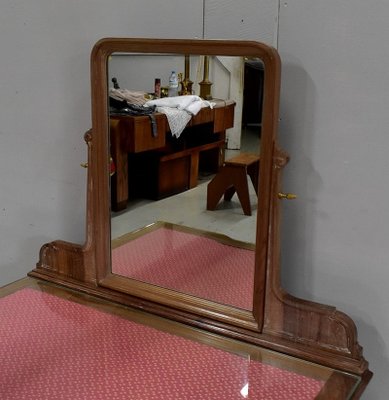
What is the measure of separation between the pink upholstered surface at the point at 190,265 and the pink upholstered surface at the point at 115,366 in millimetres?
99

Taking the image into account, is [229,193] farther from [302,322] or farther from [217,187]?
[302,322]

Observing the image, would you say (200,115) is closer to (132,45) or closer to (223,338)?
(132,45)

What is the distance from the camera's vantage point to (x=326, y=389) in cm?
84

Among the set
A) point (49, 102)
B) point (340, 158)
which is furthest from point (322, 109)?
point (49, 102)

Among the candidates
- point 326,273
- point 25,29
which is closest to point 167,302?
point 326,273

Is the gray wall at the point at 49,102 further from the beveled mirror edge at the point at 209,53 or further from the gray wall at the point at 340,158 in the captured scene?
the gray wall at the point at 340,158

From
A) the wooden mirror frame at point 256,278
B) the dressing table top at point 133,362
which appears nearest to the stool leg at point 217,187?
the wooden mirror frame at point 256,278

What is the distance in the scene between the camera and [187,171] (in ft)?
3.43

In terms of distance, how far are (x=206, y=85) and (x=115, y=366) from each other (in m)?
0.49

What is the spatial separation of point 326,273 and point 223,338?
21cm

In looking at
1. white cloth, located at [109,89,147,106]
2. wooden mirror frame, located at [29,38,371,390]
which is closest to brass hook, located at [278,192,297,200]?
wooden mirror frame, located at [29,38,371,390]

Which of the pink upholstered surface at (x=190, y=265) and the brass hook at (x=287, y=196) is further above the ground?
the brass hook at (x=287, y=196)

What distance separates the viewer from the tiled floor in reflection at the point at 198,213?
95 cm

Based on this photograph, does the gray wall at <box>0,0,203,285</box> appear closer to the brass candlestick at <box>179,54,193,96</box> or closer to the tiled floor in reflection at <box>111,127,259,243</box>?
the brass candlestick at <box>179,54,193,96</box>
